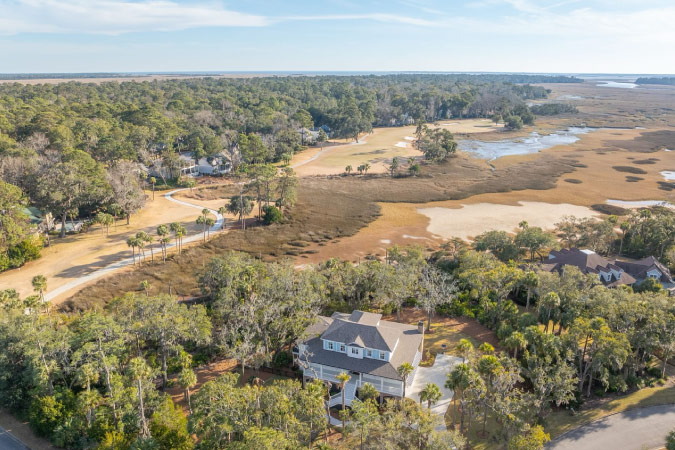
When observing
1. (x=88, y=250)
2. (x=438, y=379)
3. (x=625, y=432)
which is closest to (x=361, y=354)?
(x=438, y=379)

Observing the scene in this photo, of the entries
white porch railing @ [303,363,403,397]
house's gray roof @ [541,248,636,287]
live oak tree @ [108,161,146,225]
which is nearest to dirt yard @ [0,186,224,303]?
live oak tree @ [108,161,146,225]

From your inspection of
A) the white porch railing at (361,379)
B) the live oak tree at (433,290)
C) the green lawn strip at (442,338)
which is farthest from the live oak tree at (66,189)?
the green lawn strip at (442,338)

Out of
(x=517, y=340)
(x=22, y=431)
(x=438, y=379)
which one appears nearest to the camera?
(x=22, y=431)

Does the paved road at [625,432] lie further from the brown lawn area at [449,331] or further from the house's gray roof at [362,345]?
the house's gray roof at [362,345]

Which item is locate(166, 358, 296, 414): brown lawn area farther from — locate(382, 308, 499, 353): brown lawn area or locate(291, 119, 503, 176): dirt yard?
locate(291, 119, 503, 176): dirt yard

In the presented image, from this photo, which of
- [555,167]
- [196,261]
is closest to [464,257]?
[196,261]

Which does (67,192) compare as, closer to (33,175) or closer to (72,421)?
(33,175)

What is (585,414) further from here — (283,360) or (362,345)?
(283,360)

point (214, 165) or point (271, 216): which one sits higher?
point (214, 165)
